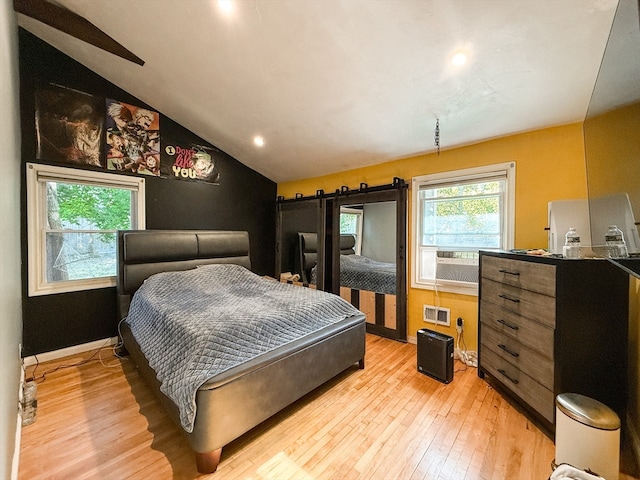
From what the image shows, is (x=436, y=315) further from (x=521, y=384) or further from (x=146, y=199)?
(x=146, y=199)

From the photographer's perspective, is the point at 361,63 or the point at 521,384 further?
the point at 361,63

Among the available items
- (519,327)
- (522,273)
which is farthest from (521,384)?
(522,273)

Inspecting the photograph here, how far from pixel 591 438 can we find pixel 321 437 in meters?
1.39

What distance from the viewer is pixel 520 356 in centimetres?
181

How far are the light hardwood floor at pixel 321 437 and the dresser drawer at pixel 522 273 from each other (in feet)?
3.03

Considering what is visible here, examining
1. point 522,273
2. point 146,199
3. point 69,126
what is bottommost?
point 522,273

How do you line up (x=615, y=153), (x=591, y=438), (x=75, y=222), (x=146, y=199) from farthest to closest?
(x=146, y=199), (x=75, y=222), (x=591, y=438), (x=615, y=153)

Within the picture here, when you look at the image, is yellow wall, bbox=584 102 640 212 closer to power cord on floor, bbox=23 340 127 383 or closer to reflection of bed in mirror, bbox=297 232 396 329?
reflection of bed in mirror, bbox=297 232 396 329

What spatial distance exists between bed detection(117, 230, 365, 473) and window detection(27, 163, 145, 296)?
13.9 inches

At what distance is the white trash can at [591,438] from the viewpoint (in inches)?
47.9

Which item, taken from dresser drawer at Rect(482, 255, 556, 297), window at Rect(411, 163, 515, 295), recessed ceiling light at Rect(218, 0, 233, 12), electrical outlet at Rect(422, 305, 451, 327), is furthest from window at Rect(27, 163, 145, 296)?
dresser drawer at Rect(482, 255, 556, 297)

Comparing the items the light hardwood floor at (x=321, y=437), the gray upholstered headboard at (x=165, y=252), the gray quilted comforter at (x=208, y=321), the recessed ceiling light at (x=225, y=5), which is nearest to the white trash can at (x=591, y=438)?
the light hardwood floor at (x=321, y=437)

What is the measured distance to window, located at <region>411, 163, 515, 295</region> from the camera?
8.20ft

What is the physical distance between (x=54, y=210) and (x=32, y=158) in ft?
1.69
